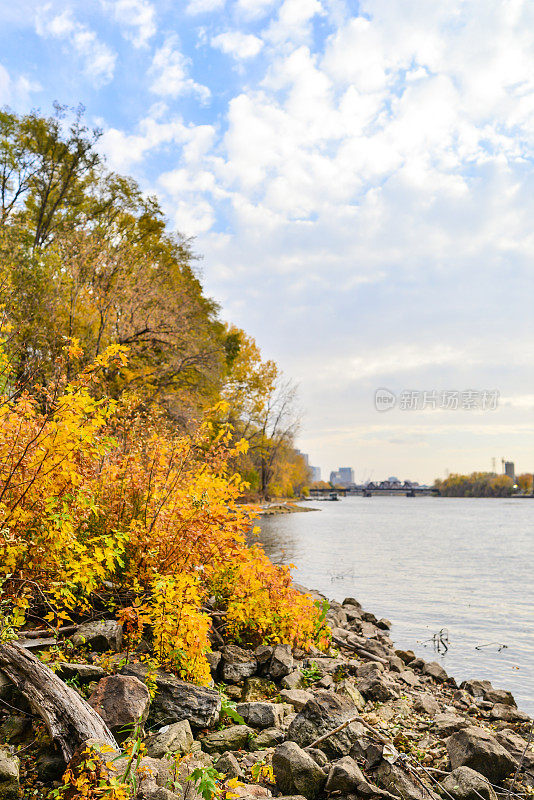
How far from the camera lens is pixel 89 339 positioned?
18.3m

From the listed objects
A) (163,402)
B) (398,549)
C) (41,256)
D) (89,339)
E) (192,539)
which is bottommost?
(398,549)

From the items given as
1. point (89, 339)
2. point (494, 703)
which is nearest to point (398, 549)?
point (89, 339)

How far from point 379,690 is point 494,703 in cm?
213

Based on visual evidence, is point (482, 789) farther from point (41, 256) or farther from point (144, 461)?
point (41, 256)

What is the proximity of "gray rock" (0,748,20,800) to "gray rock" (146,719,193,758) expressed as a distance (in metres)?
1.03

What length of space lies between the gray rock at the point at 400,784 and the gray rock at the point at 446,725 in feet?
5.20

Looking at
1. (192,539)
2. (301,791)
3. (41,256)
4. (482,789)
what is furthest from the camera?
(41,256)

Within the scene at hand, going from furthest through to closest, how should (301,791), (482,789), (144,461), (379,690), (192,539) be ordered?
(144,461) < (379,690) < (192,539) < (482,789) < (301,791)

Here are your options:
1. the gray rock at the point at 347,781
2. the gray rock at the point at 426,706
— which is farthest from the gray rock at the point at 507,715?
the gray rock at the point at 347,781

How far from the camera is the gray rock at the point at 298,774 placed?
4.29 meters

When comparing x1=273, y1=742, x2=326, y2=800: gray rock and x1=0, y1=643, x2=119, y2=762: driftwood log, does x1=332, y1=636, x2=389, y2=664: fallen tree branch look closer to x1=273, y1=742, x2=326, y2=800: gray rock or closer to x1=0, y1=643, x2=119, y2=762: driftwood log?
x1=273, y1=742, x2=326, y2=800: gray rock

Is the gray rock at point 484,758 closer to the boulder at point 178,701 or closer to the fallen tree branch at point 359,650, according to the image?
the boulder at point 178,701

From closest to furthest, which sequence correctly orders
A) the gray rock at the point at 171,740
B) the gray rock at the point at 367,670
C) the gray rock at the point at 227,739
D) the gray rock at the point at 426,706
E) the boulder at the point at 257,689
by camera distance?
1. the gray rock at the point at 171,740
2. the gray rock at the point at 227,739
3. the boulder at the point at 257,689
4. the gray rock at the point at 426,706
5. the gray rock at the point at 367,670

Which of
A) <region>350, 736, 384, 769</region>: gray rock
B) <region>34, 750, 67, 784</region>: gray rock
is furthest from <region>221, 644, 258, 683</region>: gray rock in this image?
<region>34, 750, 67, 784</region>: gray rock
